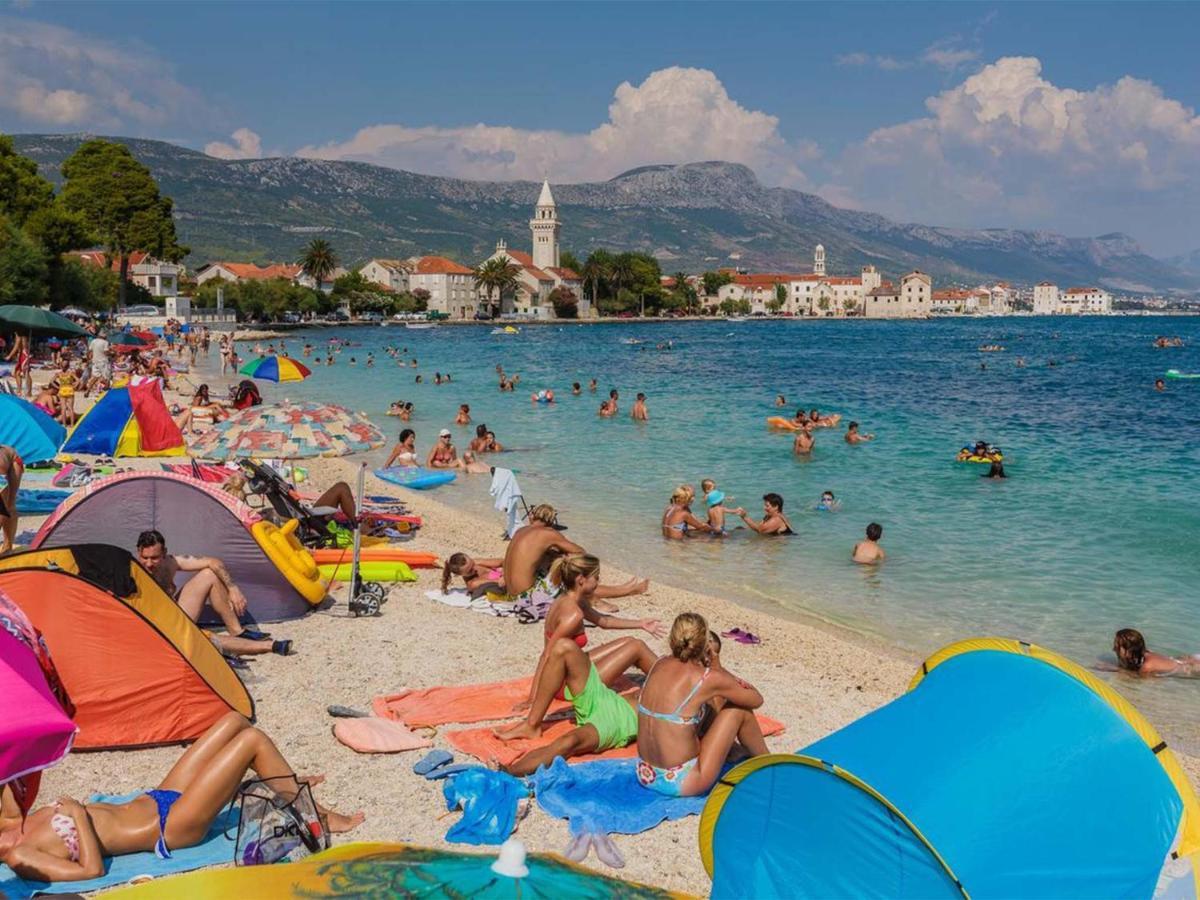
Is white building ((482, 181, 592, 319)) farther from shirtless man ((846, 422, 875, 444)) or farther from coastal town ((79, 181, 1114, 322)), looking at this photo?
shirtless man ((846, 422, 875, 444))

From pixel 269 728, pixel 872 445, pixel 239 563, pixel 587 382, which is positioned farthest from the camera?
pixel 587 382

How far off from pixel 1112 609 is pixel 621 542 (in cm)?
625

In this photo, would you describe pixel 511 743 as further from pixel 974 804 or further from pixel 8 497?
pixel 8 497

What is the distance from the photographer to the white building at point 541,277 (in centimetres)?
13488

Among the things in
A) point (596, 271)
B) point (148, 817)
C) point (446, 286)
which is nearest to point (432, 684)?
point (148, 817)

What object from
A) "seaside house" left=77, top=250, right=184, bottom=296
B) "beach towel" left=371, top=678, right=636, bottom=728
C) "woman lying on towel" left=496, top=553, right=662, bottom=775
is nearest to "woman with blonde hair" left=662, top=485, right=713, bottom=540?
"beach towel" left=371, top=678, right=636, bottom=728

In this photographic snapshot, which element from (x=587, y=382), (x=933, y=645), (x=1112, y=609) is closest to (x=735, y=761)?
(x=933, y=645)

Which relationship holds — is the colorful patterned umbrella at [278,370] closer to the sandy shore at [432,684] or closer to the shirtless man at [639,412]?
the sandy shore at [432,684]

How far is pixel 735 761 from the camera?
5953 mm

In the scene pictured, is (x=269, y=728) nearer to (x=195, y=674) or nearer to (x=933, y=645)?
(x=195, y=674)

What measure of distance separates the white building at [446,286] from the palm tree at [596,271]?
60.6 feet

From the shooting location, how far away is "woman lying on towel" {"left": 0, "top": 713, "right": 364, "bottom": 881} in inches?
171

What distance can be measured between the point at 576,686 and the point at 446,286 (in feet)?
417

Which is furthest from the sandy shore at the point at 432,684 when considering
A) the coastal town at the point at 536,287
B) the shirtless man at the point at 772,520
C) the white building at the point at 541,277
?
the white building at the point at 541,277
